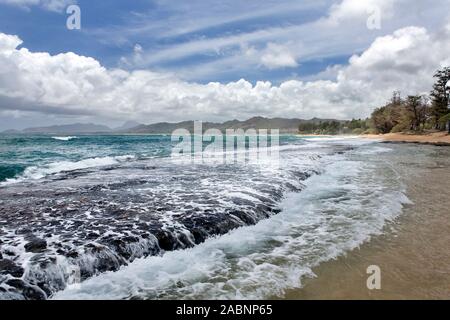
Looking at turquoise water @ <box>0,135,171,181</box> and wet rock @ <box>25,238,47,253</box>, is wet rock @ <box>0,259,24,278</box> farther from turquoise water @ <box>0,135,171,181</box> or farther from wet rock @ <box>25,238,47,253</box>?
turquoise water @ <box>0,135,171,181</box>

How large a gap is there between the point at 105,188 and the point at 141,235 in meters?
5.89

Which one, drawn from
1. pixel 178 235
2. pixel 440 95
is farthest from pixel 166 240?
pixel 440 95

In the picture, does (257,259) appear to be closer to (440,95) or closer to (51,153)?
(51,153)

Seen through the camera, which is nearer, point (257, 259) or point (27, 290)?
point (27, 290)

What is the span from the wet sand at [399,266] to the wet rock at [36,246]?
467cm

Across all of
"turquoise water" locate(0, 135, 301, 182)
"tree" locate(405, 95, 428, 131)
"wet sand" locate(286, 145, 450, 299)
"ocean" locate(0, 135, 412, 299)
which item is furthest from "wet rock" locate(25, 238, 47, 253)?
"tree" locate(405, 95, 428, 131)

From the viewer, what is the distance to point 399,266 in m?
5.26

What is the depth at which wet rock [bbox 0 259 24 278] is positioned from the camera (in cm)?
488

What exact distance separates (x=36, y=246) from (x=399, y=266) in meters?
6.79

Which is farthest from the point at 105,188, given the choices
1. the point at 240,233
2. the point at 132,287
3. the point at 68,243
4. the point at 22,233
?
the point at 132,287

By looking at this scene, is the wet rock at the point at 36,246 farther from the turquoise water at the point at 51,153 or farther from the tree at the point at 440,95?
the tree at the point at 440,95

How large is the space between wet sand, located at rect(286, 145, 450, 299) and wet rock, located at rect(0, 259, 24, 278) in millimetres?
4358

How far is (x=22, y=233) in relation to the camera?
654 cm

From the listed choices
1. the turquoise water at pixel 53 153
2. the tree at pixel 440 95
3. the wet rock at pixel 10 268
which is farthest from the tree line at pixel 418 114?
the wet rock at pixel 10 268
